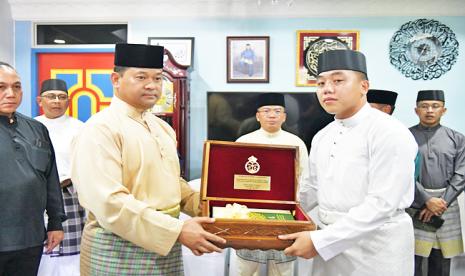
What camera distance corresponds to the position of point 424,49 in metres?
4.27

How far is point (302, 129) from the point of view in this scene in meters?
4.16

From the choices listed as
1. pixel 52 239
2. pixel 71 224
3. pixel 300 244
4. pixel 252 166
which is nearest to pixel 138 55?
pixel 252 166

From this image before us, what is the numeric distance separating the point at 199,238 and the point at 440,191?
7.93 feet

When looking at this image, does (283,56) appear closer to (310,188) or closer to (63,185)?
(63,185)

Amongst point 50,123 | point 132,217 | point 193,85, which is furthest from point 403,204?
point 193,85

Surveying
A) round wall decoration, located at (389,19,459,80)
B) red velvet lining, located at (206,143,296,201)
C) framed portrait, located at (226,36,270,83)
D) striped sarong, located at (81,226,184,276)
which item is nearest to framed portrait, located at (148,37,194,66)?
framed portrait, located at (226,36,270,83)

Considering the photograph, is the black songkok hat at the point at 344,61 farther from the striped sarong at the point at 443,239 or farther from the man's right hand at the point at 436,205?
the striped sarong at the point at 443,239

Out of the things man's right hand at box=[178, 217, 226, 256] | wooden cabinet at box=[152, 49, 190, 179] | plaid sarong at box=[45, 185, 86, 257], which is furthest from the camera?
wooden cabinet at box=[152, 49, 190, 179]

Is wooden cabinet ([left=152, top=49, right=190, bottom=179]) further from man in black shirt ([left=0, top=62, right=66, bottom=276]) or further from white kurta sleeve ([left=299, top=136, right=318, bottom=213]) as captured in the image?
white kurta sleeve ([left=299, top=136, right=318, bottom=213])

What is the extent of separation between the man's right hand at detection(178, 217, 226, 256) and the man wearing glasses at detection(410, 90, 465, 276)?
2.16 metres

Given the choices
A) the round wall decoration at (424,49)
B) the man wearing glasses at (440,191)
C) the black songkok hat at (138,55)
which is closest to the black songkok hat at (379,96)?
the man wearing glasses at (440,191)

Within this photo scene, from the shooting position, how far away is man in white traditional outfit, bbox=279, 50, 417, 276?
1.49m

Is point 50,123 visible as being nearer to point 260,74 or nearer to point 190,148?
point 190,148

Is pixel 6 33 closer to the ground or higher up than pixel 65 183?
higher up
